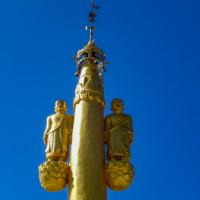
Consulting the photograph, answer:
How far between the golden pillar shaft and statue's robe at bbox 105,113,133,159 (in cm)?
15

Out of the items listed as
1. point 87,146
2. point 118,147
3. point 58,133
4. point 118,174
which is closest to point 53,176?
point 87,146

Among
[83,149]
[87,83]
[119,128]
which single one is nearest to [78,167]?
[83,149]

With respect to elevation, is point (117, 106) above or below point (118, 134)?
above

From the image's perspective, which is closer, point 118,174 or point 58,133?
point 118,174

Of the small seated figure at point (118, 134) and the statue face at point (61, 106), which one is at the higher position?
the statue face at point (61, 106)

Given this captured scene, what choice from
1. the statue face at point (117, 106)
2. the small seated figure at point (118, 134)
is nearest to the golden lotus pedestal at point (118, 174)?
the small seated figure at point (118, 134)

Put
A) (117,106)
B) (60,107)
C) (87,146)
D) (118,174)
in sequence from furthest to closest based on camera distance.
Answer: (117,106)
(60,107)
(87,146)
(118,174)

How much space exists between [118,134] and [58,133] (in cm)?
107

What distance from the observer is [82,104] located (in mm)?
9602

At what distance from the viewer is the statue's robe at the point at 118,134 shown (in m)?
9.02

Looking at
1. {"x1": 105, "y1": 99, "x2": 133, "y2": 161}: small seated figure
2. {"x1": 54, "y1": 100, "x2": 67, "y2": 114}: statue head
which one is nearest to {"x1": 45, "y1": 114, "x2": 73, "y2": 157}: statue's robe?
{"x1": 54, "y1": 100, "x2": 67, "y2": 114}: statue head

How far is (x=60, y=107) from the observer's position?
977 cm

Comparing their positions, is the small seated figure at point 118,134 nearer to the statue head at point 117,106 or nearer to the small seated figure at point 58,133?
the statue head at point 117,106

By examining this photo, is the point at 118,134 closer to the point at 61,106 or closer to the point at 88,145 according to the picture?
the point at 88,145
